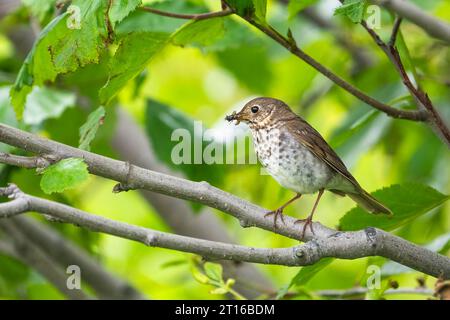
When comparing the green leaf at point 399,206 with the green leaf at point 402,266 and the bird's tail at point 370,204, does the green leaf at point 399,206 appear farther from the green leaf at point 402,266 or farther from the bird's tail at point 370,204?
the green leaf at point 402,266

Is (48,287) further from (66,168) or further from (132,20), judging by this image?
(66,168)

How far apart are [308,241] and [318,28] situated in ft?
11.9

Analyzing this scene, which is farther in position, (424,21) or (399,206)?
(424,21)

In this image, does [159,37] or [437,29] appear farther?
[437,29]

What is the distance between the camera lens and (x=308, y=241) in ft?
8.61

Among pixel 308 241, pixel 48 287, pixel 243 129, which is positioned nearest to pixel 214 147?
pixel 243 129

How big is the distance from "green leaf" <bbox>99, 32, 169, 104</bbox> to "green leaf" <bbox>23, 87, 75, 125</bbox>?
1011 mm

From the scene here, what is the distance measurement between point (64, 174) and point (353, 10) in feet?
3.35

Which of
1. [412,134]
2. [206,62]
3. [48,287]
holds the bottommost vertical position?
[48,287]

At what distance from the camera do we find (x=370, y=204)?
3381mm

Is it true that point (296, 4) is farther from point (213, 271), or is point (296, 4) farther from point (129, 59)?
point (213, 271)

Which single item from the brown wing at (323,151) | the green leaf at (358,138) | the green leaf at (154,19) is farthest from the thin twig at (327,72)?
the green leaf at (358,138)

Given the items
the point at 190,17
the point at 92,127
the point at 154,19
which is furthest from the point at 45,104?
the point at 190,17

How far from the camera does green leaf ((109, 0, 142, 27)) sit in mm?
2639
